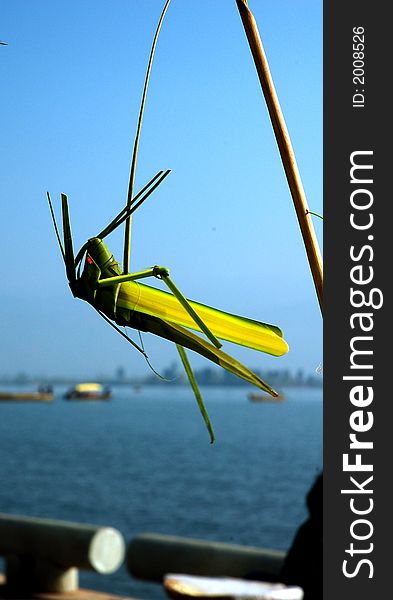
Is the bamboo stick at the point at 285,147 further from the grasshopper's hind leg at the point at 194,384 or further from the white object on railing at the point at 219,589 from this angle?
the white object on railing at the point at 219,589

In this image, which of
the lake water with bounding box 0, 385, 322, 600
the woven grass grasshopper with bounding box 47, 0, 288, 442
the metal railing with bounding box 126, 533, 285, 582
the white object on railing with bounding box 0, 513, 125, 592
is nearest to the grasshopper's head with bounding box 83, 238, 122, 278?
the woven grass grasshopper with bounding box 47, 0, 288, 442

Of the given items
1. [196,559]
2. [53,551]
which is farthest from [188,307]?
[53,551]

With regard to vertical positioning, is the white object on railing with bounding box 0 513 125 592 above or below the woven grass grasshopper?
below

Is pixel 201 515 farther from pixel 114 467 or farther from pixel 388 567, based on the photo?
pixel 388 567

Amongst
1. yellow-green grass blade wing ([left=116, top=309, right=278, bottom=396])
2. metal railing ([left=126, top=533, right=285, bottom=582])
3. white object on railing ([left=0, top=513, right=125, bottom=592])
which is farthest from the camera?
white object on railing ([left=0, top=513, right=125, bottom=592])

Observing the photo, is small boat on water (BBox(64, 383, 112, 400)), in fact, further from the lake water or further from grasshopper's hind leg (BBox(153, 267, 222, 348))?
the lake water

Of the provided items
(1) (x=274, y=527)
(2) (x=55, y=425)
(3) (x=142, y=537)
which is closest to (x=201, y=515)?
(1) (x=274, y=527)

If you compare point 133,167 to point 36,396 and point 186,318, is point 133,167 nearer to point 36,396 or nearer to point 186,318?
point 186,318

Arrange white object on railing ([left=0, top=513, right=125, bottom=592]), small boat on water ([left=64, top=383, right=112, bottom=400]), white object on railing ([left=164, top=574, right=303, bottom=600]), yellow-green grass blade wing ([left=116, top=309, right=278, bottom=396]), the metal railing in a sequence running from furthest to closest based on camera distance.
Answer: white object on railing ([left=0, top=513, right=125, bottom=592]), the metal railing, white object on railing ([left=164, top=574, right=303, bottom=600]), small boat on water ([left=64, top=383, right=112, bottom=400]), yellow-green grass blade wing ([left=116, top=309, right=278, bottom=396])
